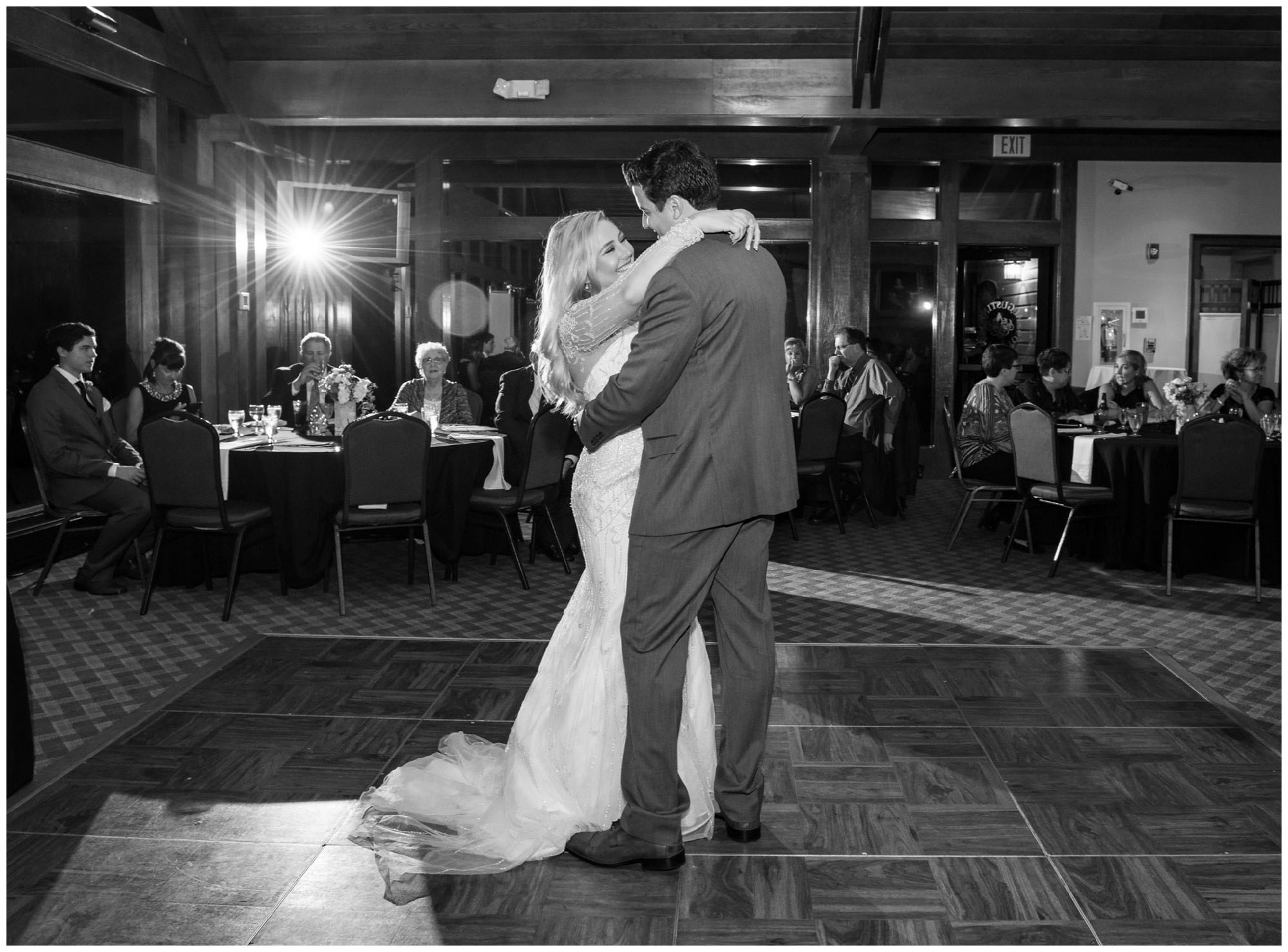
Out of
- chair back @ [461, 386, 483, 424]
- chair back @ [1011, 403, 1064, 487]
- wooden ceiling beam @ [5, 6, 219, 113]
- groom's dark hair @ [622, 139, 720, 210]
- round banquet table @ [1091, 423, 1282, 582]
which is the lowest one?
round banquet table @ [1091, 423, 1282, 582]

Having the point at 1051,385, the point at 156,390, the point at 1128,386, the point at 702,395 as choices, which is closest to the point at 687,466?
the point at 702,395

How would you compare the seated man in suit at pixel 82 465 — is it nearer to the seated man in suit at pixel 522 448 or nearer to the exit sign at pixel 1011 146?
the seated man in suit at pixel 522 448

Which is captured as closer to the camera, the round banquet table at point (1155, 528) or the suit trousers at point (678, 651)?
the suit trousers at point (678, 651)

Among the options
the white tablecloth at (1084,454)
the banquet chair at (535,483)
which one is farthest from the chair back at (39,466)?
the white tablecloth at (1084,454)

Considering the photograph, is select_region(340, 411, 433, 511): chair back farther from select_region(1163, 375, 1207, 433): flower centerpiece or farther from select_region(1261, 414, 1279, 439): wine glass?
select_region(1261, 414, 1279, 439): wine glass

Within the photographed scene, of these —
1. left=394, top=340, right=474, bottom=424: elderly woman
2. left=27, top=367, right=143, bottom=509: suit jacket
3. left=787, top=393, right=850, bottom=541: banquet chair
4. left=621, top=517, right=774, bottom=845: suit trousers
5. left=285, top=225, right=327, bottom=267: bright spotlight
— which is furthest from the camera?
left=285, top=225, right=327, bottom=267: bright spotlight

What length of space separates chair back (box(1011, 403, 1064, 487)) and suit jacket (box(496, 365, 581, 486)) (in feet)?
8.36

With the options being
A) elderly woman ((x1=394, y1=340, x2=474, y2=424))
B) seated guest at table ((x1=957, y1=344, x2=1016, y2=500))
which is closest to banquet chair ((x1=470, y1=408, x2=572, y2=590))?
elderly woman ((x1=394, y1=340, x2=474, y2=424))

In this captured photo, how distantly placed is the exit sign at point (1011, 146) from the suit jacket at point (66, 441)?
8858 millimetres

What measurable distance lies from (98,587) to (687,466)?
4.45m

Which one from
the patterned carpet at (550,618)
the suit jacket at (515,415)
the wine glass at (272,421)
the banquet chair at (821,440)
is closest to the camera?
the patterned carpet at (550,618)

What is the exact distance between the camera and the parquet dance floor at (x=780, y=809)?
7.95 feet

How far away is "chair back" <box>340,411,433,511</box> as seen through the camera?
5469 millimetres

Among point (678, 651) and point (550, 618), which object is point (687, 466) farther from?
point (550, 618)
